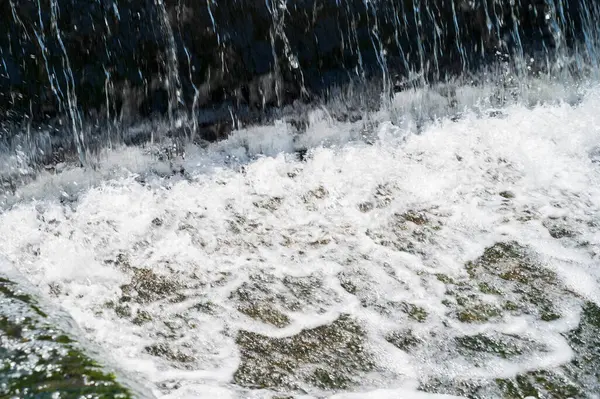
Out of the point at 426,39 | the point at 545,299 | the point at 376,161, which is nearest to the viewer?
the point at 545,299

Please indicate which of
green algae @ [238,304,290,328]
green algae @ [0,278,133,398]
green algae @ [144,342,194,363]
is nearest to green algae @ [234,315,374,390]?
green algae @ [238,304,290,328]

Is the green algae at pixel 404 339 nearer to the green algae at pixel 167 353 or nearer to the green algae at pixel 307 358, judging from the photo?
the green algae at pixel 307 358

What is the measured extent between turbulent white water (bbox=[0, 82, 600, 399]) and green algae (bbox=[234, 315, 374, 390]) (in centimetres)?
6

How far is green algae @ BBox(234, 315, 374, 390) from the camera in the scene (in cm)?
327

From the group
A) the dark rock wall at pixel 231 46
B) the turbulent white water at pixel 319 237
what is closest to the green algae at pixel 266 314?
the turbulent white water at pixel 319 237

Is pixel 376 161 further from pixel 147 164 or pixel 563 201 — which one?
pixel 147 164

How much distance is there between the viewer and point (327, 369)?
3361 mm

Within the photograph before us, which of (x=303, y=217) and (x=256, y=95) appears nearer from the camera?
(x=303, y=217)

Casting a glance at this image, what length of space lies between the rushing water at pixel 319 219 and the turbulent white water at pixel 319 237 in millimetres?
16

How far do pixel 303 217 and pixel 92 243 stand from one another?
1.37 metres

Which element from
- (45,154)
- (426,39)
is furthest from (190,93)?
(426,39)

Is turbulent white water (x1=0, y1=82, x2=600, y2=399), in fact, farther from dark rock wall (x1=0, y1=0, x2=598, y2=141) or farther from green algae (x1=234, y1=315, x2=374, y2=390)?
dark rock wall (x1=0, y1=0, x2=598, y2=141)

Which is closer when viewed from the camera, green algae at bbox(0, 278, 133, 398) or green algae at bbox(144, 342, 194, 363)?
green algae at bbox(0, 278, 133, 398)

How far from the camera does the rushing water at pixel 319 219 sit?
332 cm
